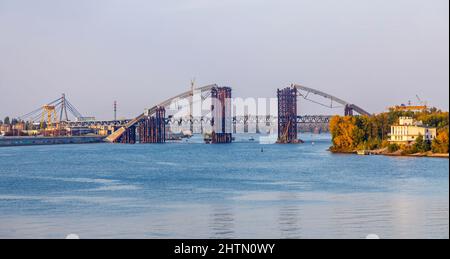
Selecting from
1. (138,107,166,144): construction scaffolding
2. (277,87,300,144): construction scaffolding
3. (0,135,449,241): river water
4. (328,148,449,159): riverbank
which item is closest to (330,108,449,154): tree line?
(328,148,449,159): riverbank

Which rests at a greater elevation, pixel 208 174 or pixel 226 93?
pixel 226 93

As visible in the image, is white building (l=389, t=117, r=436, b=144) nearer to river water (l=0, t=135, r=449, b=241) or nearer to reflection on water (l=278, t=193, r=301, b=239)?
river water (l=0, t=135, r=449, b=241)

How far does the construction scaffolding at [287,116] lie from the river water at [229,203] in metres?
36.5

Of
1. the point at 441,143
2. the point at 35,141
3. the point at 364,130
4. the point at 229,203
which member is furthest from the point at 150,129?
the point at 229,203

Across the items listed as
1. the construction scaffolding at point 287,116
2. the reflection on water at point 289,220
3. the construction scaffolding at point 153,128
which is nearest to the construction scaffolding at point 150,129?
the construction scaffolding at point 153,128

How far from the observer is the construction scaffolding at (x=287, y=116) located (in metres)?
61.1

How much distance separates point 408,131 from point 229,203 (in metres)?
21.0

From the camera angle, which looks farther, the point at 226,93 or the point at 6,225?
the point at 226,93

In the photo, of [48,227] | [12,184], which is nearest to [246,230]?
[48,227]

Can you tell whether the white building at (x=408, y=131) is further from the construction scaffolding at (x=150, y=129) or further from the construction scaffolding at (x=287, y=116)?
the construction scaffolding at (x=150, y=129)

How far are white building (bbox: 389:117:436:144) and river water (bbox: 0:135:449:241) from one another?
A: 818 cm
